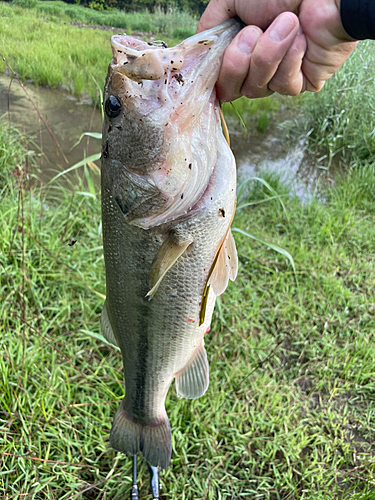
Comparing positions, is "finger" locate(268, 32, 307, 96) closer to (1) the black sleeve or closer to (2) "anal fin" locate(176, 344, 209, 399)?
(1) the black sleeve

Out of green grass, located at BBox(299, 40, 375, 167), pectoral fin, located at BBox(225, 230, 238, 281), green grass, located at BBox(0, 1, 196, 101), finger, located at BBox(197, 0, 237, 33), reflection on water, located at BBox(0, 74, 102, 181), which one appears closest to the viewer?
finger, located at BBox(197, 0, 237, 33)

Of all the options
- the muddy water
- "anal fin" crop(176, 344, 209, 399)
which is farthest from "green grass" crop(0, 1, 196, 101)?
"anal fin" crop(176, 344, 209, 399)

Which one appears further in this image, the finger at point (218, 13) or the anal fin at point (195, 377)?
the anal fin at point (195, 377)

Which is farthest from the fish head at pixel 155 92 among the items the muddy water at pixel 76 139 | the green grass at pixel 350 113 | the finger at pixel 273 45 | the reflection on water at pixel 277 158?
the green grass at pixel 350 113

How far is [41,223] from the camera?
297cm

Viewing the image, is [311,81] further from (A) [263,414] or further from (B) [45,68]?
(B) [45,68]

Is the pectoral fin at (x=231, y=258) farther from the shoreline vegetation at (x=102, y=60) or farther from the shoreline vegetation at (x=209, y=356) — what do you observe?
the shoreline vegetation at (x=209, y=356)

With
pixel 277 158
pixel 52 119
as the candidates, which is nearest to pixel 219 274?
pixel 52 119

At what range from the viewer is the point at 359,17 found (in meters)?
0.99

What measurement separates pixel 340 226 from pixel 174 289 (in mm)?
2956

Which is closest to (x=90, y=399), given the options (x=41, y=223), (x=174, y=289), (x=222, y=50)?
(x=174, y=289)

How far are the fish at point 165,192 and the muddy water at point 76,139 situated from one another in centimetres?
172

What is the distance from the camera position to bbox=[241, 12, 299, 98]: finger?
3.36 feet

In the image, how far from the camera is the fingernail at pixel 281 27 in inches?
40.2
